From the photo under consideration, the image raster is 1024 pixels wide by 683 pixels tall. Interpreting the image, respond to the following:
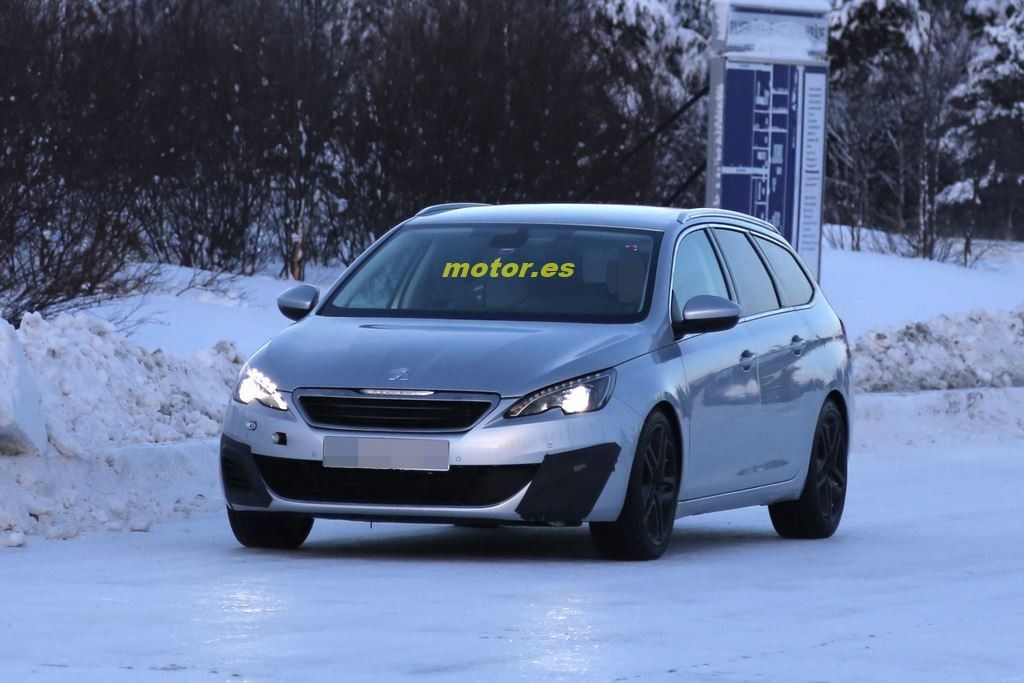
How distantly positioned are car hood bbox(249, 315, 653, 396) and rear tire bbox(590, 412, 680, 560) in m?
0.35

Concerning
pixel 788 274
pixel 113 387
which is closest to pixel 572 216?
pixel 788 274

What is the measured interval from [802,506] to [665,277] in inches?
63.4

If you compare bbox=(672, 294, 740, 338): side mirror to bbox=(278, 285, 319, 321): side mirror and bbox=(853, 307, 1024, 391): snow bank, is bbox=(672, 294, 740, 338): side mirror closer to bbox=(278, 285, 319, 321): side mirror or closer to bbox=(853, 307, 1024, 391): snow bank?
bbox=(278, 285, 319, 321): side mirror

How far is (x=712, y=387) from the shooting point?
394 inches

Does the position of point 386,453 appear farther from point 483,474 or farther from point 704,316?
point 704,316

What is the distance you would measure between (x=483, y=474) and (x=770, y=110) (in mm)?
13152

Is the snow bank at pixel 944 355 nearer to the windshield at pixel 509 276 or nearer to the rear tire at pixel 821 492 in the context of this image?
the rear tire at pixel 821 492

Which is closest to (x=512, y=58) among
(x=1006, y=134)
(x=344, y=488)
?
(x=344, y=488)

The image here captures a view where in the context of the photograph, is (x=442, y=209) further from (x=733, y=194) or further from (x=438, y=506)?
(x=733, y=194)

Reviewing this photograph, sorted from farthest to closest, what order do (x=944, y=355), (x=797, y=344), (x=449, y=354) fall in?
(x=944, y=355) → (x=797, y=344) → (x=449, y=354)

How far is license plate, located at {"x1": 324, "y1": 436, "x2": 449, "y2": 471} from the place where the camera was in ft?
29.5

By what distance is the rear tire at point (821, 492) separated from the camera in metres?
11.1

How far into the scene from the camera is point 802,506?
11.1 meters

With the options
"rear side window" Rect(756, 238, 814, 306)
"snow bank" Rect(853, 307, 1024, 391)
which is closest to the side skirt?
"rear side window" Rect(756, 238, 814, 306)
